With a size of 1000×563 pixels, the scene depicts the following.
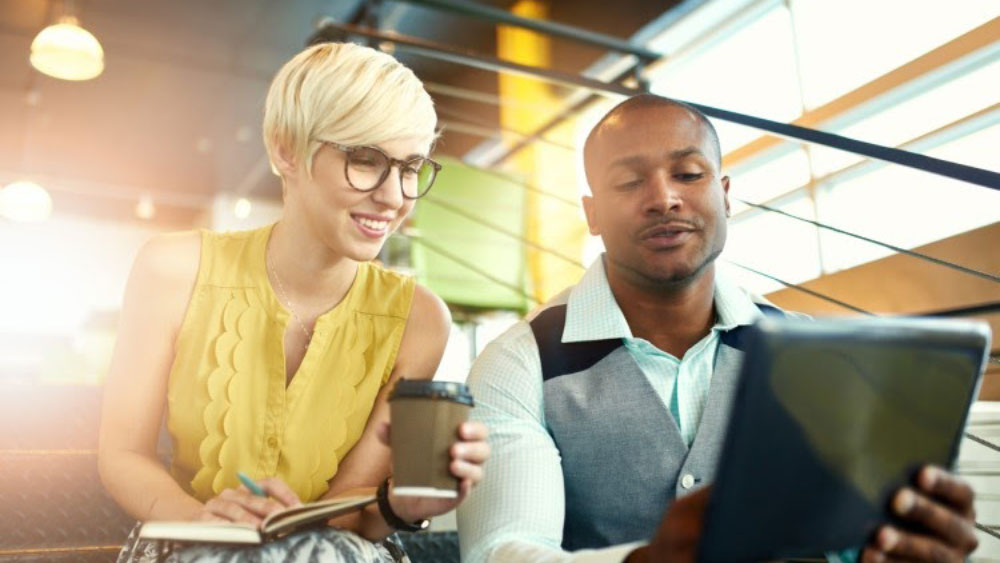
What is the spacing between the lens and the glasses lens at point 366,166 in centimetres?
147

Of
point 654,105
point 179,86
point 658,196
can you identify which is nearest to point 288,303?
point 658,196

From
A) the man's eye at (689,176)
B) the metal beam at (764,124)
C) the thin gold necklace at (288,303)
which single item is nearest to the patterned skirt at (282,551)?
the thin gold necklace at (288,303)

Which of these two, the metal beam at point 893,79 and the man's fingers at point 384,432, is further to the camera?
the metal beam at point 893,79

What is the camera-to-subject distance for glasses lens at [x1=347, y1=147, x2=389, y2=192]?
4.83 ft

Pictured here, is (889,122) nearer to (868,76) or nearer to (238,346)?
(868,76)

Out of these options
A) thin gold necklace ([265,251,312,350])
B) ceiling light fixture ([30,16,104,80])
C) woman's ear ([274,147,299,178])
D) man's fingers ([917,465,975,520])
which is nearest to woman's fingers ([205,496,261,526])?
thin gold necklace ([265,251,312,350])

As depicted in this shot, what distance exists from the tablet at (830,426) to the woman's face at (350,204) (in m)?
0.82

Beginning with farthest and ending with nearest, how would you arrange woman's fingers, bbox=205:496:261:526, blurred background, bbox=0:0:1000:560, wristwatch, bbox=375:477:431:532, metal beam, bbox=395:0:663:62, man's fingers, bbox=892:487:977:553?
blurred background, bbox=0:0:1000:560 → metal beam, bbox=395:0:663:62 → wristwatch, bbox=375:477:431:532 → woman's fingers, bbox=205:496:261:526 → man's fingers, bbox=892:487:977:553

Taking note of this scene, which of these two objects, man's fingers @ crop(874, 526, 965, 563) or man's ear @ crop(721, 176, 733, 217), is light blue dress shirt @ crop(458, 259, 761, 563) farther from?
man's fingers @ crop(874, 526, 965, 563)

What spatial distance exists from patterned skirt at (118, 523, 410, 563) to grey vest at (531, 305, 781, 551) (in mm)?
367

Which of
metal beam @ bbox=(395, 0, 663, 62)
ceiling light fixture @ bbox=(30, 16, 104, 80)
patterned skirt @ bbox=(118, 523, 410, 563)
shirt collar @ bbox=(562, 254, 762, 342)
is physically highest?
ceiling light fixture @ bbox=(30, 16, 104, 80)

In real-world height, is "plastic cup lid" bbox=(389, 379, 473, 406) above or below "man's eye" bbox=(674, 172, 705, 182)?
below

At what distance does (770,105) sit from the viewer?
18.3 feet

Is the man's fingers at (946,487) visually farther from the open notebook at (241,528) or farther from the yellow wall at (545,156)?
the yellow wall at (545,156)
